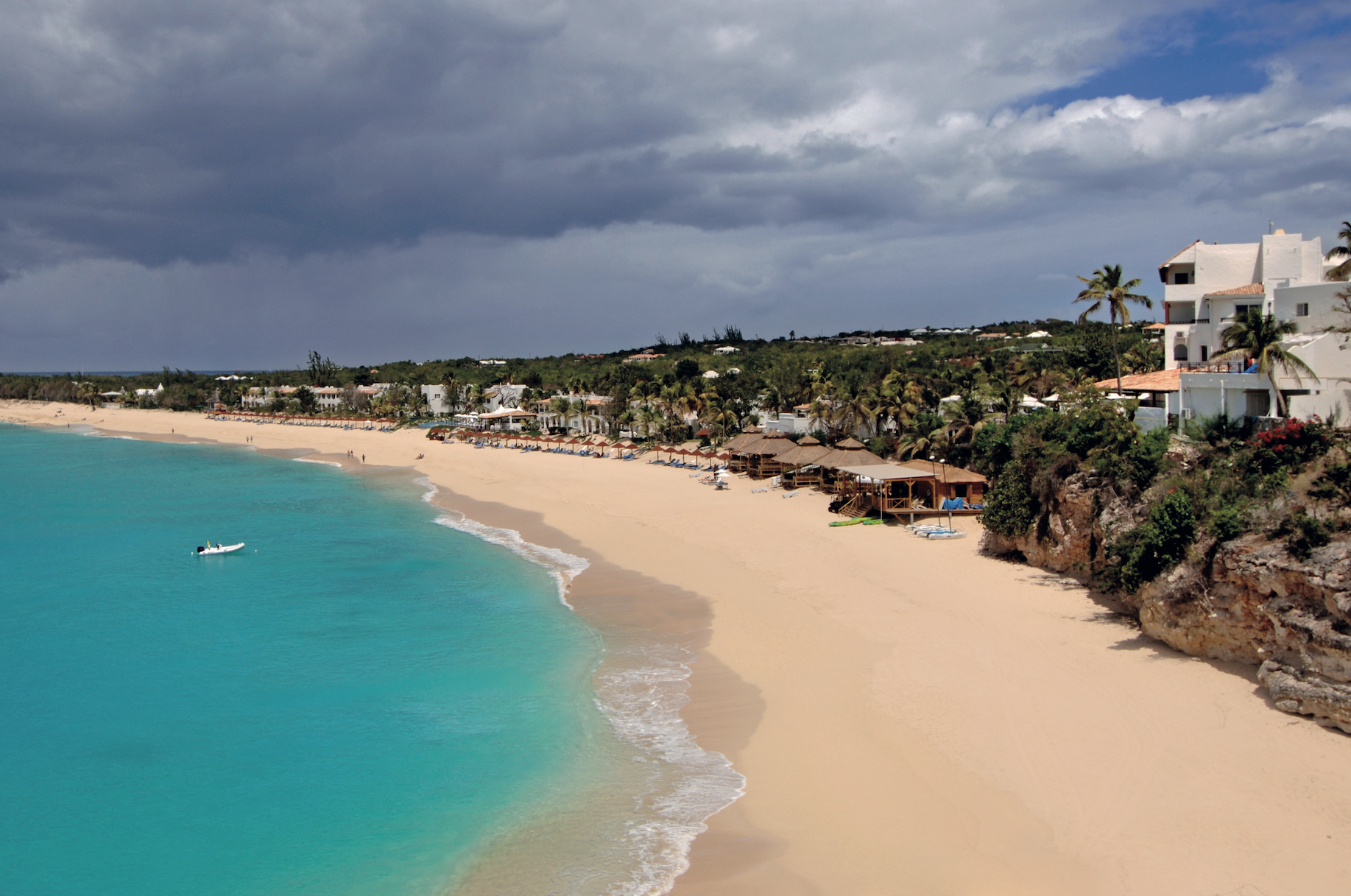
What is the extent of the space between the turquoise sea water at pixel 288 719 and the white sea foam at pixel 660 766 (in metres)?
0.13

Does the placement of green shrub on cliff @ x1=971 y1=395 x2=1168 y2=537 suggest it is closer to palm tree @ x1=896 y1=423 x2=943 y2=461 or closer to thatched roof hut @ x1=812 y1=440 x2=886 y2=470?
palm tree @ x1=896 y1=423 x2=943 y2=461

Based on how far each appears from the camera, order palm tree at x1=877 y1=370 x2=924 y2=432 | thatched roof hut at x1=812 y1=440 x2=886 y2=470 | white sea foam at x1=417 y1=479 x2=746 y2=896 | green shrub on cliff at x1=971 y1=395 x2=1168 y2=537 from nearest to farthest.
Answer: white sea foam at x1=417 y1=479 x2=746 y2=896 < green shrub on cliff at x1=971 y1=395 x2=1168 y2=537 < thatched roof hut at x1=812 y1=440 x2=886 y2=470 < palm tree at x1=877 y1=370 x2=924 y2=432

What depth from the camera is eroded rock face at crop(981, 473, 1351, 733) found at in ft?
39.8

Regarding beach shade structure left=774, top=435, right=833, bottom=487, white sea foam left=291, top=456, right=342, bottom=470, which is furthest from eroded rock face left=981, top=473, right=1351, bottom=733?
white sea foam left=291, top=456, right=342, bottom=470

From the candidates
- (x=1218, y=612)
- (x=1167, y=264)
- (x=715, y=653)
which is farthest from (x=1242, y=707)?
(x=1167, y=264)

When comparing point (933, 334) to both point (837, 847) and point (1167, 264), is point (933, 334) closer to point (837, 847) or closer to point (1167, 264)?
point (1167, 264)

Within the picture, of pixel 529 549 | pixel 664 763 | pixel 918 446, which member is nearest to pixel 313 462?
pixel 529 549

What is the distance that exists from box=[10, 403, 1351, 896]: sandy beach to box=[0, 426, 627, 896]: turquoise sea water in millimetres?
1720

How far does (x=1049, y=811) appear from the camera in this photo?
10.7 m

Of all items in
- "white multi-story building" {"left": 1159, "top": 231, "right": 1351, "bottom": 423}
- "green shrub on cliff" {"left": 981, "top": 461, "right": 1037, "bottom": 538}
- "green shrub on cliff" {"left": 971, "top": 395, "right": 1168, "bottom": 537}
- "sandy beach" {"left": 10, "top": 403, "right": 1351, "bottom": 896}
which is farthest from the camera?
"green shrub on cliff" {"left": 981, "top": 461, "right": 1037, "bottom": 538}

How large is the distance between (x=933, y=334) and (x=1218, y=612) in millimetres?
106403

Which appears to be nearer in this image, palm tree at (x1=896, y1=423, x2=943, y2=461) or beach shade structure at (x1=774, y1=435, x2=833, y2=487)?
palm tree at (x1=896, y1=423, x2=943, y2=461)

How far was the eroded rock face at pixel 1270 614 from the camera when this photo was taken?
1213 cm

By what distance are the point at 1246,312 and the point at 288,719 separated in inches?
1054
